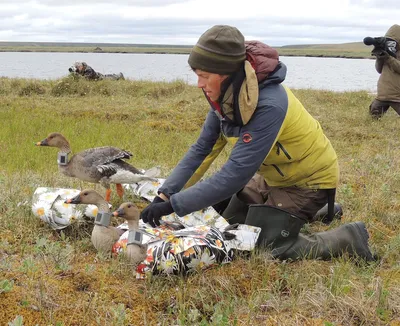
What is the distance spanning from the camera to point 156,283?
142 inches

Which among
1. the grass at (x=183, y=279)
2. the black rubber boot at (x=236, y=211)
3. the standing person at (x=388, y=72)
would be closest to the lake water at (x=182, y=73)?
the standing person at (x=388, y=72)

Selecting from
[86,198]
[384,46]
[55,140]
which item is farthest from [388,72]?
[86,198]

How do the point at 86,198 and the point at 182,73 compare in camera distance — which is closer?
the point at 86,198

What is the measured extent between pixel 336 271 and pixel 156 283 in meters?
1.34

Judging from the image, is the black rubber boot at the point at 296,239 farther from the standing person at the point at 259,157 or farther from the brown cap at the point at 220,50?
the brown cap at the point at 220,50

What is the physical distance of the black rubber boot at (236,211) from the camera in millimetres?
4836

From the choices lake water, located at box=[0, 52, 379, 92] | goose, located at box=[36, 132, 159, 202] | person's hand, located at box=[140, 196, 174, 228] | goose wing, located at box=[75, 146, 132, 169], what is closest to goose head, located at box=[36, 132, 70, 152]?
goose, located at box=[36, 132, 159, 202]

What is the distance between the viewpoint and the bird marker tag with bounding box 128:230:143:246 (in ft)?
12.5

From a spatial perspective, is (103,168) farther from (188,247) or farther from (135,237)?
(188,247)

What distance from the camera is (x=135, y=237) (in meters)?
3.85

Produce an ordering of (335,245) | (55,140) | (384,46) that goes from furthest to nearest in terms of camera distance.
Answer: (384,46), (55,140), (335,245)

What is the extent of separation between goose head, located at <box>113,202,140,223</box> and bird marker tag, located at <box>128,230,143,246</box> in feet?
0.50

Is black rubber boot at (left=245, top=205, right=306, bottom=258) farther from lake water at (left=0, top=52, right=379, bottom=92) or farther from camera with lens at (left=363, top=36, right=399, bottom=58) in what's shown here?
lake water at (left=0, top=52, right=379, bottom=92)

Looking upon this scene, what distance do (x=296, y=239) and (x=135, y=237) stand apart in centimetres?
137
